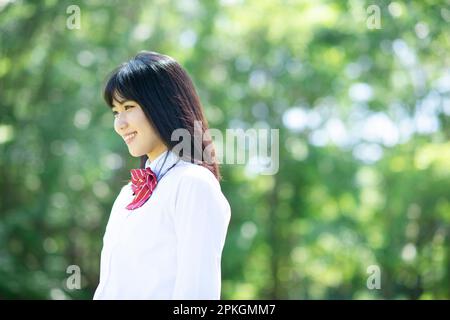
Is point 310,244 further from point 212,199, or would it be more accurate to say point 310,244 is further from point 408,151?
point 212,199

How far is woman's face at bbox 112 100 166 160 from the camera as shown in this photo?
1.69 m

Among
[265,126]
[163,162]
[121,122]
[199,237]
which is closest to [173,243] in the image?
[199,237]

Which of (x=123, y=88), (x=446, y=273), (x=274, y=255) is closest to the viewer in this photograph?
(x=123, y=88)

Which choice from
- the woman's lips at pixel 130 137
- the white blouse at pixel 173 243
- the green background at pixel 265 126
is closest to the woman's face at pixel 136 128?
the woman's lips at pixel 130 137

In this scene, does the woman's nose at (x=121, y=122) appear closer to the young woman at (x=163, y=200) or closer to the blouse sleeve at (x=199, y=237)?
the young woman at (x=163, y=200)

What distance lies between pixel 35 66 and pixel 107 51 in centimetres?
98

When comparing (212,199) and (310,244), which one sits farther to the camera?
(310,244)

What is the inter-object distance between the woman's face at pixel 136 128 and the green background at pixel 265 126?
6242 millimetres

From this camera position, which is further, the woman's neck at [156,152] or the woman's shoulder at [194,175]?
the woman's neck at [156,152]

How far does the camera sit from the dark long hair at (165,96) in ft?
5.41

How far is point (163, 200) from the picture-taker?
158cm
